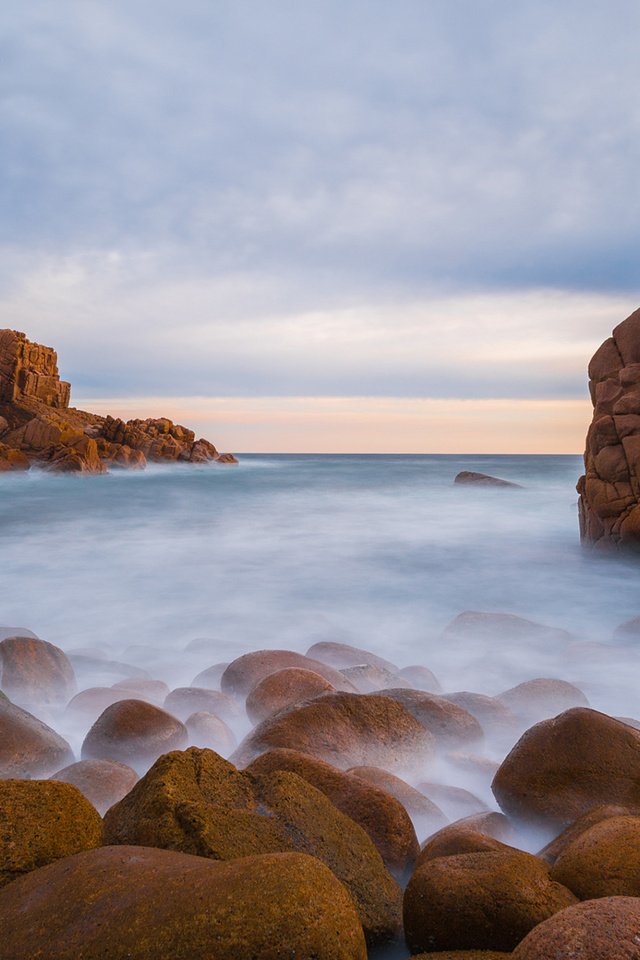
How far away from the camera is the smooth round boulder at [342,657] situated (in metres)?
6.41

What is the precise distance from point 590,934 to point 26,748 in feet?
10.9

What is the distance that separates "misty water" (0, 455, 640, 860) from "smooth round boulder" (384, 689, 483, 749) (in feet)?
0.81

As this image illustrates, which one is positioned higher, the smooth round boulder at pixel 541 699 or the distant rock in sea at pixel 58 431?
the distant rock in sea at pixel 58 431

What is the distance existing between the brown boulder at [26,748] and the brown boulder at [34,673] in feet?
4.37

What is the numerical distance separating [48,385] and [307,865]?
64.0 metres

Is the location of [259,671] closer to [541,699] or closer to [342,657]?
[342,657]

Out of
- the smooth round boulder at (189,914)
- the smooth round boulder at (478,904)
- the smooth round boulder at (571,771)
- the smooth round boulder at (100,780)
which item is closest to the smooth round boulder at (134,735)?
the smooth round boulder at (100,780)

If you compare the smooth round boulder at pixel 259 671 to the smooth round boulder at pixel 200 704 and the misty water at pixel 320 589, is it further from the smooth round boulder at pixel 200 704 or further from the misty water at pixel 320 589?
the misty water at pixel 320 589

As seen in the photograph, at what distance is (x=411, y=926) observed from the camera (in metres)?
2.12

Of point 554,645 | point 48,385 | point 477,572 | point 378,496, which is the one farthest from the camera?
point 48,385

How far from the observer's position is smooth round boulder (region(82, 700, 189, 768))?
4039 millimetres

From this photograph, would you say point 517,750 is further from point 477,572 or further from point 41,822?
point 477,572

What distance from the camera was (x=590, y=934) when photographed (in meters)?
1.53

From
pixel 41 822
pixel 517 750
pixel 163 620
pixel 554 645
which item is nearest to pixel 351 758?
pixel 517 750
